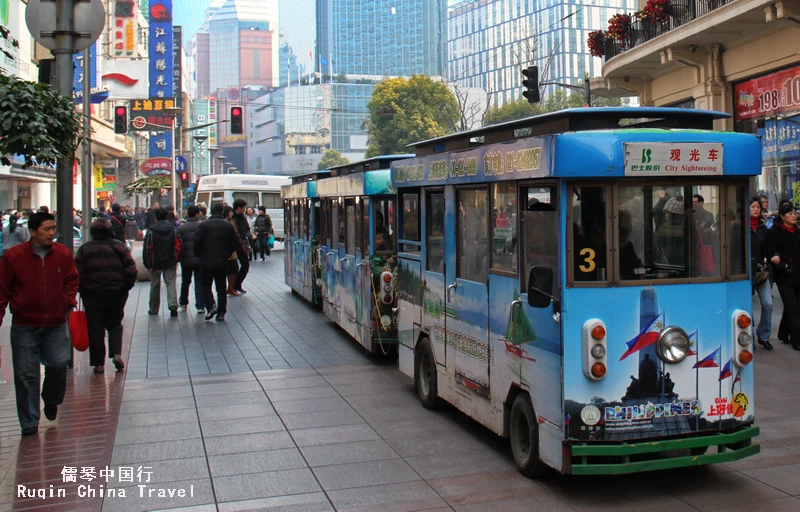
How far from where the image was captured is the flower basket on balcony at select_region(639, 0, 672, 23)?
18.6 m

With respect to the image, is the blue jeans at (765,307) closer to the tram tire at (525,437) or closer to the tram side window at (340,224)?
the tram side window at (340,224)

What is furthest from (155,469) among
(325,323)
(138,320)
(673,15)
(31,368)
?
(673,15)

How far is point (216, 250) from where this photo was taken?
14383mm

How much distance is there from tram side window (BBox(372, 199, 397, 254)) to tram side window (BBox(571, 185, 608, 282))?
535 centimetres

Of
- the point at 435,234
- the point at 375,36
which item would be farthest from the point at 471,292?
the point at 375,36

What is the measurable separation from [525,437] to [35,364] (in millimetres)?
4224

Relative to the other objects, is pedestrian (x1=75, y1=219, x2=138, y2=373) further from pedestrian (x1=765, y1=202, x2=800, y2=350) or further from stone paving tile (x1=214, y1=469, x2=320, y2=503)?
pedestrian (x1=765, y1=202, x2=800, y2=350)

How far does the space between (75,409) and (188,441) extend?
5.91 feet

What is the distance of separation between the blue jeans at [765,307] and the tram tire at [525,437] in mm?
5738

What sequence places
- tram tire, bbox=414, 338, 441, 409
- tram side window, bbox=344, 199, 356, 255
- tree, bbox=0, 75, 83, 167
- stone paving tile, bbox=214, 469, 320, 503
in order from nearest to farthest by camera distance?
stone paving tile, bbox=214, 469, 320, 503, tree, bbox=0, 75, 83, 167, tram tire, bbox=414, 338, 441, 409, tram side window, bbox=344, 199, 356, 255

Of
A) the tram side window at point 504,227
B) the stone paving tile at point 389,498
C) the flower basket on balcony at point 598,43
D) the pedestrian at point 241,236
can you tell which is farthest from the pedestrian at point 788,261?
the flower basket on balcony at point 598,43

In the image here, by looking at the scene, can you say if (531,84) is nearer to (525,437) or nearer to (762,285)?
(762,285)

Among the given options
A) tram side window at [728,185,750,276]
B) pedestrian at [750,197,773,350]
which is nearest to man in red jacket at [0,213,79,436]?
tram side window at [728,185,750,276]

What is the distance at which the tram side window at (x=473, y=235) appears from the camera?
6.79m
